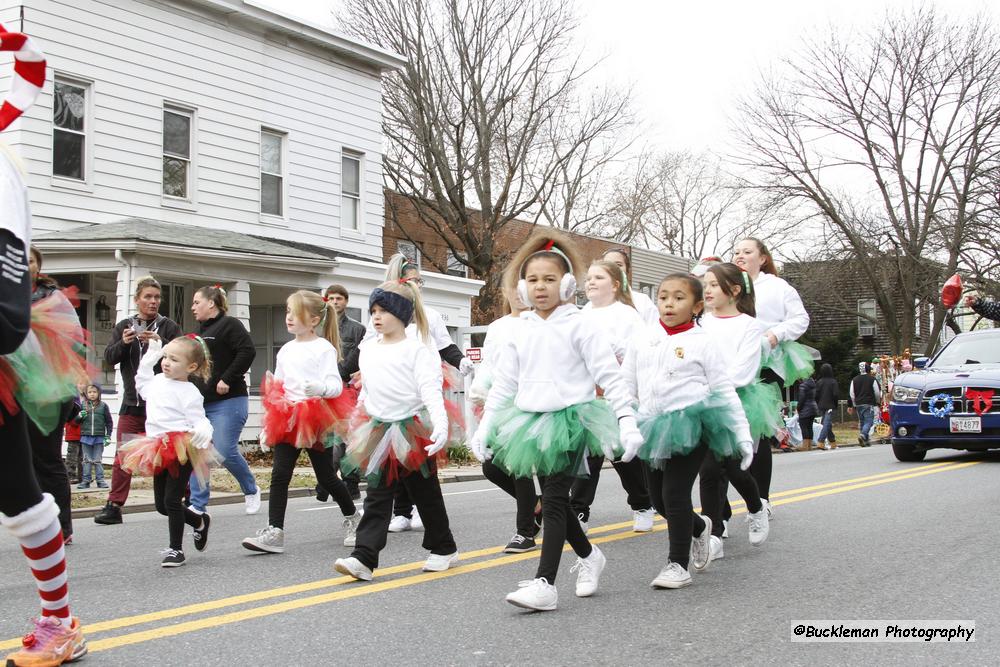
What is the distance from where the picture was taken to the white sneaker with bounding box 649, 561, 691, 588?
570cm

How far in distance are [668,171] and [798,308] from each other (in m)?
38.8

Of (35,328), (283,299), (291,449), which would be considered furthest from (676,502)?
(283,299)

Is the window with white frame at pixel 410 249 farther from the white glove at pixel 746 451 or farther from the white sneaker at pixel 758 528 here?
the white glove at pixel 746 451

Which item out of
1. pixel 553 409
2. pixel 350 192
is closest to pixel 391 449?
pixel 553 409

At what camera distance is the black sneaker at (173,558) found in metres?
6.68

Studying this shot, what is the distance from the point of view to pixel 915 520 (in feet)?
27.3

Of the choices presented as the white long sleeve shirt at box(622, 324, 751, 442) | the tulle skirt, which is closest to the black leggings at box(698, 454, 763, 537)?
the white long sleeve shirt at box(622, 324, 751, 442)

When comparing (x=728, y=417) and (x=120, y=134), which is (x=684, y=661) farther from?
(x=120, y=134)

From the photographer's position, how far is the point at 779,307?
804 cm

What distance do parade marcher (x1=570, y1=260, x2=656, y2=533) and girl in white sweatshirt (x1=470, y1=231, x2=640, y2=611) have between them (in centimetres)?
154

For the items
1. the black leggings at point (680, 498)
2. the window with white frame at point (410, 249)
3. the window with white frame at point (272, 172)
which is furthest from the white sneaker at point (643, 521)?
the window with white frame at point (410, 249)

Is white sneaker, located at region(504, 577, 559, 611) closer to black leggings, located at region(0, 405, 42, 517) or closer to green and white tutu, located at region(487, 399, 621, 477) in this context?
green and white tutu, located at region(487, 399, 621, 477)

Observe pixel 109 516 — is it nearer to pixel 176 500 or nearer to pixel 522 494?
pixel 176 500

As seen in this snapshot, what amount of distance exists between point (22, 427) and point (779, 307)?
568 cm
